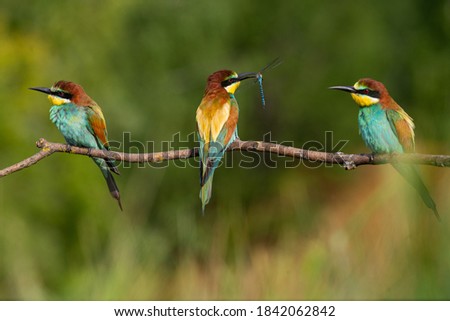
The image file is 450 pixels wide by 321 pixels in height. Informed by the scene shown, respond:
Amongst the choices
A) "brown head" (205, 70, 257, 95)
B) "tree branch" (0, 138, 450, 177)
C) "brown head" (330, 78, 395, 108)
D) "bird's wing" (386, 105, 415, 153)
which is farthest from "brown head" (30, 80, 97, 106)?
"bird's wing" (386, 105, 415, 153)

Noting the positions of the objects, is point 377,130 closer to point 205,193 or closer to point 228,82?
point 228,82

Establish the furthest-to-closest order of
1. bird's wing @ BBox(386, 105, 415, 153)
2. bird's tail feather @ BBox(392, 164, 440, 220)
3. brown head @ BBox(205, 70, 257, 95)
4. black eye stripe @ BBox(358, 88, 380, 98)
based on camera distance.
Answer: bird's wing @ BBox(386, 105, 415, 153) < black eye stripe @ BBox(358, 88, 380, 98) < brown head @ BBox(205, 70, 257, 95) < bird's tail feather @ BBox(392, 164, 440, 220)

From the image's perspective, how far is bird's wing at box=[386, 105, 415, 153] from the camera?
1.90 metres

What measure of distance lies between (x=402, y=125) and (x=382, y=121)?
0.38 ft

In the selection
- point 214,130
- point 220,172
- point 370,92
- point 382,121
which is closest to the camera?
point 214,130

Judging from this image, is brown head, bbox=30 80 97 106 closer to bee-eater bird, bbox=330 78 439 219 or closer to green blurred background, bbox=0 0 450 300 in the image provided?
green blurred background, bbox=0 0 450 300

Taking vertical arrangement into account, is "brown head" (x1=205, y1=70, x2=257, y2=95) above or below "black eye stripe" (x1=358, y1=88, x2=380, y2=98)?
above

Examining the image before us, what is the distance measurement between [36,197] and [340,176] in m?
6.47

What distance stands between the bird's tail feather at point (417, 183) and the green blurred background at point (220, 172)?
0.01 meters

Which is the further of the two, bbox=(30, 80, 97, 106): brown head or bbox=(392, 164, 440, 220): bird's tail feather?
bbox=(30, 80, 97, 106): brown head

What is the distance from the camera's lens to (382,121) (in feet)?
6.89

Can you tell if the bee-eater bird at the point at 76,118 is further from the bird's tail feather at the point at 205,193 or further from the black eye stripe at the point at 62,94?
the bird's tail feather at the point at 205,193

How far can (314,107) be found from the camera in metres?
12.7

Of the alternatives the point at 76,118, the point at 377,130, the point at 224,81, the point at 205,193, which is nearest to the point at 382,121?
the point at 377,130
